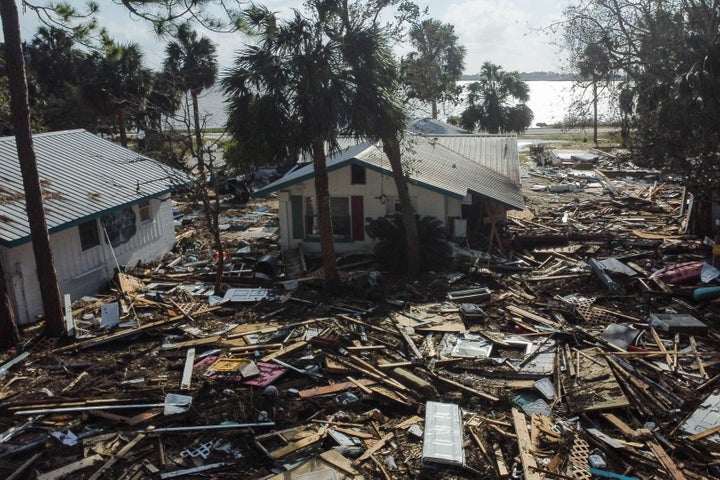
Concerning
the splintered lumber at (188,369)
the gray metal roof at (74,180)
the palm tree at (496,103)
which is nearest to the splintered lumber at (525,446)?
the splintered lumber at (188,369)

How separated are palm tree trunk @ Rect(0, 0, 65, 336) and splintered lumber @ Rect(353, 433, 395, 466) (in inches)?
363

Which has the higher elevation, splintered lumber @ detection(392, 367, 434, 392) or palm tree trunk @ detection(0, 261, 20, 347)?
palm tree trunk @ detection(0, 261, 20, 347)

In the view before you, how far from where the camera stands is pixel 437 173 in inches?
886

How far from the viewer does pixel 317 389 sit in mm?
10961

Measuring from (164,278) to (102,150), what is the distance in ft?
21.3

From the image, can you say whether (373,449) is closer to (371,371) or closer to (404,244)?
(371,371)

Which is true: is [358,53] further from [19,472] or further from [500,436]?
[19,472]

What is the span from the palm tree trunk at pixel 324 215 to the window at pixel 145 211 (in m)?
7.71

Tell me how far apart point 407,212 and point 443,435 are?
1091 centimetres

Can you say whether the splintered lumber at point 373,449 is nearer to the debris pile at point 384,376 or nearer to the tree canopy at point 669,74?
the debris pile at point 384,376

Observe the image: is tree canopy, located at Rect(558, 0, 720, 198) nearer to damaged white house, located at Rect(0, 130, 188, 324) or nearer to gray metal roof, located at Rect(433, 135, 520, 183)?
gray metal roof, located at Rect(433, 135, 520, 183)

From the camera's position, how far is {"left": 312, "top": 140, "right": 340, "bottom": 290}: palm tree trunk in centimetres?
1605

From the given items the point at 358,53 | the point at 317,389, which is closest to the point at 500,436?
the point at 317,389

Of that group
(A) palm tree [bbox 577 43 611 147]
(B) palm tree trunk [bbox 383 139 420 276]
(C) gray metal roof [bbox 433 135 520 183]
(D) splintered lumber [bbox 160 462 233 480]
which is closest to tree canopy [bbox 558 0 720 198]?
(A) palm tree [bbox 577 43 611 147]
